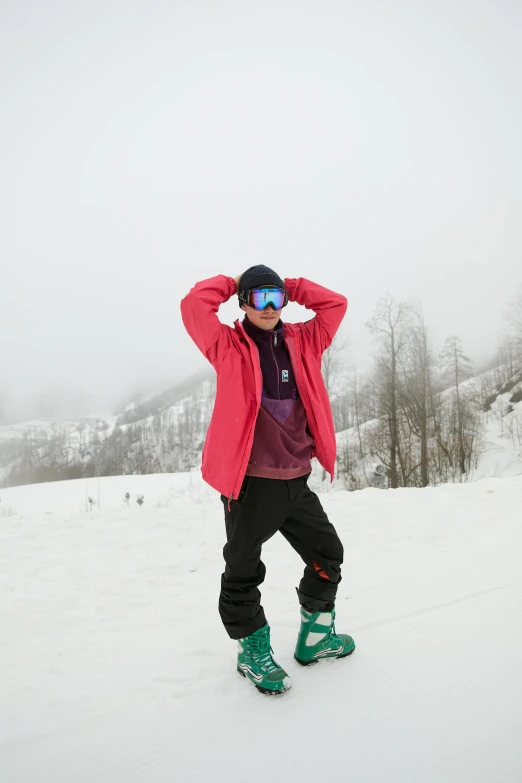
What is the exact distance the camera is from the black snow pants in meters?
1.86

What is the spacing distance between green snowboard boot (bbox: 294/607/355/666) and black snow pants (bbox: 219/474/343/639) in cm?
5

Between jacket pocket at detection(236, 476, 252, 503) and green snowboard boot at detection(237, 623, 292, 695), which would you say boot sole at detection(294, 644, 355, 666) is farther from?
jacket pocket at detection(236, 476, 252, 503)

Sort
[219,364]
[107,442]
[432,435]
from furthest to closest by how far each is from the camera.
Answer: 1. [107,442]
2. [432,435]
3. [219,364]

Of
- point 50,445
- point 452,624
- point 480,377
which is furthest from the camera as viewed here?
point 50,445

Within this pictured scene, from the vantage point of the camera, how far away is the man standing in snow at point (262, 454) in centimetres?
188

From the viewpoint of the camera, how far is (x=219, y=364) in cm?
199

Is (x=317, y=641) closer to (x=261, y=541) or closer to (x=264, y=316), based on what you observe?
(x=261, y=541)

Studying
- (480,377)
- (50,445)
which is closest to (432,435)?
(480,377)

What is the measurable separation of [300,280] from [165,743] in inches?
85.6

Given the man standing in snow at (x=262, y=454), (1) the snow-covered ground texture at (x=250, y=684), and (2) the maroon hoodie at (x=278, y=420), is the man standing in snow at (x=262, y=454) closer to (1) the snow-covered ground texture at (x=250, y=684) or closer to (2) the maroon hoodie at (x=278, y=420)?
(2) the maroon hoodie at (x=278, y=420)

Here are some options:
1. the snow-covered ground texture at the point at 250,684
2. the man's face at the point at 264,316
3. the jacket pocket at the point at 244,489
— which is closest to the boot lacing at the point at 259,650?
the snow-covered ground texture at the point at 250,684

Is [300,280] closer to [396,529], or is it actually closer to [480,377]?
[396,529]

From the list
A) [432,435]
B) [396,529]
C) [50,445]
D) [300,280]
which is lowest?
[50,445]

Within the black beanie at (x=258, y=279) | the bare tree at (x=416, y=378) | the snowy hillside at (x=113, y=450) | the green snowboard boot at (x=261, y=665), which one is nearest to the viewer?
the green snowboard boot at (x=261, y=665)
